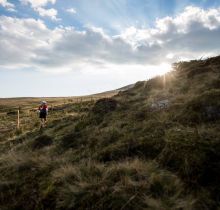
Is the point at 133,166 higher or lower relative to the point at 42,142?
higher

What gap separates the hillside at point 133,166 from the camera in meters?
5.93

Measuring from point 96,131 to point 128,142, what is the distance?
9.01ft

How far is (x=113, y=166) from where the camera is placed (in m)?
7.23

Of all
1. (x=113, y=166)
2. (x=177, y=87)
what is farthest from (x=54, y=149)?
(x=177, y=87)

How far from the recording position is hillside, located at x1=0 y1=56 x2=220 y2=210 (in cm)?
593

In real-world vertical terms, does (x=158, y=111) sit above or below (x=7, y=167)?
above

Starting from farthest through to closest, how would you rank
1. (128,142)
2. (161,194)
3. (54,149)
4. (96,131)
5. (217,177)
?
(96,131) < (54,149) < (128,142) < (217,177) < (161,194)

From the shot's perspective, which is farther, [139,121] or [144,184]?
[139,121]

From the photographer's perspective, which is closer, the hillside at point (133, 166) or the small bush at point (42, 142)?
the hillside at point (133, 166)

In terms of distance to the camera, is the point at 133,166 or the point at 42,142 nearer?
the point at 133,166

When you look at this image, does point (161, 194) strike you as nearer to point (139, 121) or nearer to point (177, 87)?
point (139, 121)

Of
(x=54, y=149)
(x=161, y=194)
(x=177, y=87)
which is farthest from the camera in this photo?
(x=177, y=87)

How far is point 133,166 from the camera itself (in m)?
6.89

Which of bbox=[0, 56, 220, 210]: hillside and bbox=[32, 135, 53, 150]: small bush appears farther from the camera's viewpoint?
bbox=[32, 135, 53, 150]: small bush
